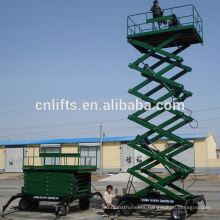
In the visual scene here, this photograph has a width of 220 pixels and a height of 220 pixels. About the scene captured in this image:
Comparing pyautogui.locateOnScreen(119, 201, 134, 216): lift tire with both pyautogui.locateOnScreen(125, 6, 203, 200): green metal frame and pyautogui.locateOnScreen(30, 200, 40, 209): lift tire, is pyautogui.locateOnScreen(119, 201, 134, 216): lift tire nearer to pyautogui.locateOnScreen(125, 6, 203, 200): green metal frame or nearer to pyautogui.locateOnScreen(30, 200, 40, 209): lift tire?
pyautogui.locateOnScreen(125, 6, 203, 200): green metal frame

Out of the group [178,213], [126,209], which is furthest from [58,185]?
[178,213]

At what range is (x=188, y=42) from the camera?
49.5 feet

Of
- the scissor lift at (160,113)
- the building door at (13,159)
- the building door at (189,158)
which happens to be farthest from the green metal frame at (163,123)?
the building door at (13,159)

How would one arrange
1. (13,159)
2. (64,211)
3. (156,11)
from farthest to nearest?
(13,159) → (156,11) → (64,211)

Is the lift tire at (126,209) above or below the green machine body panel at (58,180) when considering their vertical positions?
below

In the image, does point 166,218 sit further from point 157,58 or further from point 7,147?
point 7,147

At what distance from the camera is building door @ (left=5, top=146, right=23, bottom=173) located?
168 ft

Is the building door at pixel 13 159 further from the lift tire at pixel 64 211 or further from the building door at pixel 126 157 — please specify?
the lift tire at pixel 64 211

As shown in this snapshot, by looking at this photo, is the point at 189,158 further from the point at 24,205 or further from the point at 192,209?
the point at 24,205

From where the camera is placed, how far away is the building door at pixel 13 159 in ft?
168

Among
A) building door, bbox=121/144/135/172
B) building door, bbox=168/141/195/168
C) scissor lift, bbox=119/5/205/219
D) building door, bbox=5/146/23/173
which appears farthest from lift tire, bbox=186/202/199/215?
building door, bbox=5/146/23/173

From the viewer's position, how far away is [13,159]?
5169 centimetres

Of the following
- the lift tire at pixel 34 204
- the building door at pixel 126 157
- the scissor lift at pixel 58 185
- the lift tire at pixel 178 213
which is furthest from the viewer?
the building door at pixel 126 157

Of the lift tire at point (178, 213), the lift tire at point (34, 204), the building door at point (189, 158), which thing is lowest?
the lift tire at point (34, 204)
